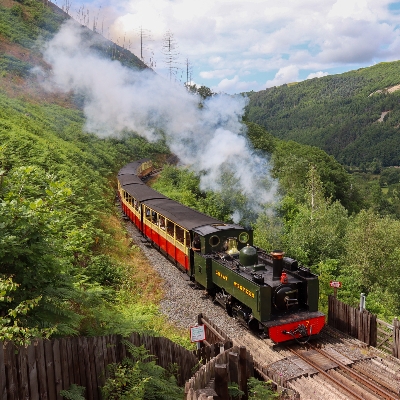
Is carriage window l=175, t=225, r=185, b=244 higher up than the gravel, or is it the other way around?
carriage window l=175, t=225, r=185, b=244

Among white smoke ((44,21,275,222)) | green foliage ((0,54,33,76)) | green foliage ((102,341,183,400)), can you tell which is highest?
green foliage ((0,54,33,76))

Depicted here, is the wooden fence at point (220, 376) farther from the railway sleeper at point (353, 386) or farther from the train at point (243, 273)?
the train at point (243, 273)

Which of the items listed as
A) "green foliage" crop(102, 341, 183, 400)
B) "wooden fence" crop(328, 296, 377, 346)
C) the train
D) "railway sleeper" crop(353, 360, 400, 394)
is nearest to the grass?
the train

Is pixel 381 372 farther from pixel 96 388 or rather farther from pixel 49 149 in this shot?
pixel 49 149

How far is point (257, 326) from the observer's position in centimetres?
1184

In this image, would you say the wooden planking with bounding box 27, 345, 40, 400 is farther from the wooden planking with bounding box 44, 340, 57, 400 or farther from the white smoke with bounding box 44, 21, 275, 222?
the white smoke with bounding box 44, 21, 275, 222

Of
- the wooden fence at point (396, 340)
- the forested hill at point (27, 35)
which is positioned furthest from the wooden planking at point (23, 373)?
the forested hill at point (27, 35)

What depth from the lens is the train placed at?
35.7 ft

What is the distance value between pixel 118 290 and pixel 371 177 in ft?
511

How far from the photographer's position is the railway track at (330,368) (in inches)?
344

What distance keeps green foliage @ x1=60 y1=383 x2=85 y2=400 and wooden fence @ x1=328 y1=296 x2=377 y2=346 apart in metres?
8.63

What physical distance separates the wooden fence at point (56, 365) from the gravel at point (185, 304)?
5.85 metres

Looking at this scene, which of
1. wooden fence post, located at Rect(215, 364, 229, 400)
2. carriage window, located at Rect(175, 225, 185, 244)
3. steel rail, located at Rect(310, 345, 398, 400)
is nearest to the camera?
wooden fence post, located at Rect(215, 364, 229, 400)

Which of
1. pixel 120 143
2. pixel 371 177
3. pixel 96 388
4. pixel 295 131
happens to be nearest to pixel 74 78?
pixel 120 143
